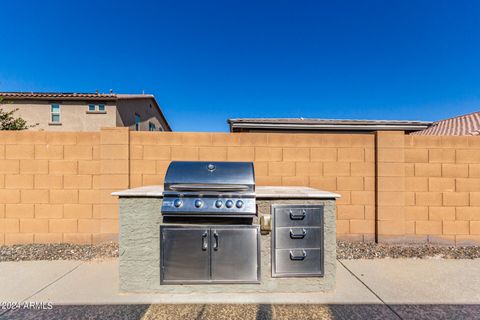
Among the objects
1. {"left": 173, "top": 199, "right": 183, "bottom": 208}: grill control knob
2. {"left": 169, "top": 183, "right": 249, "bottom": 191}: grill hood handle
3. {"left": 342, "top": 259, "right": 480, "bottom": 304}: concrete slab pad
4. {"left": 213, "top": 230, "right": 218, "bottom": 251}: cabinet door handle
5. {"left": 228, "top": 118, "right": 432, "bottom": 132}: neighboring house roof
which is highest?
{"left": 228, "top": 118, "right": 432, "bottom": 132}: neighboring house roof

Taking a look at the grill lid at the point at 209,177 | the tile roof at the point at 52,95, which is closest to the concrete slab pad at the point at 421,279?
the grill lid at the point at 209,177

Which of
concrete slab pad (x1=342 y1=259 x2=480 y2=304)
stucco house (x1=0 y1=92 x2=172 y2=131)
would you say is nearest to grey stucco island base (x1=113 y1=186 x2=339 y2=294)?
concrete slab pad (x1=342 y1=259 x2=480 y2=304)

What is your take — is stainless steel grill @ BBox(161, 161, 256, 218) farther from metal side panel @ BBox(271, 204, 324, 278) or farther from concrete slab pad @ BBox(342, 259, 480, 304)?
concrete slab pad @ BBox(342, 259, 480, 304)

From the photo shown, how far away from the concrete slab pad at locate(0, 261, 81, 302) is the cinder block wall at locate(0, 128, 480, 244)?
0.70m

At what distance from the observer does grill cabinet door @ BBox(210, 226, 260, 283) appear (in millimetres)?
2982

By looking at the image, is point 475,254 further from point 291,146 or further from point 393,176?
point 291,146

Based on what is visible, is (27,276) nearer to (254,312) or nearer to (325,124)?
(254,312)

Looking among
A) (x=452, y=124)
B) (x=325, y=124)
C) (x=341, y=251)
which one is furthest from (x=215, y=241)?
(x=452, y=124)

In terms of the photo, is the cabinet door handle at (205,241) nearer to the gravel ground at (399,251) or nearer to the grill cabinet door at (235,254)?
the grill cabinet door at (235,254)

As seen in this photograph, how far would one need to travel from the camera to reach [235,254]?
2992 millimetres

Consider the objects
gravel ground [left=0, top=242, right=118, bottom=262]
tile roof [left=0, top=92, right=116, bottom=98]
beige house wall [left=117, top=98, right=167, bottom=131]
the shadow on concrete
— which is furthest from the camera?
beige house wall [left=117, top=98, right=167, bottom=131]

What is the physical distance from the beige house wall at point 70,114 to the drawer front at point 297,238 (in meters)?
14.4

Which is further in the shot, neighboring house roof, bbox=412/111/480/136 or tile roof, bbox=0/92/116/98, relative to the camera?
tile roof, bbox=0/92/116/98

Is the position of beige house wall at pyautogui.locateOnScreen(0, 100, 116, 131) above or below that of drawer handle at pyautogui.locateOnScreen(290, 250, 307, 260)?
above
